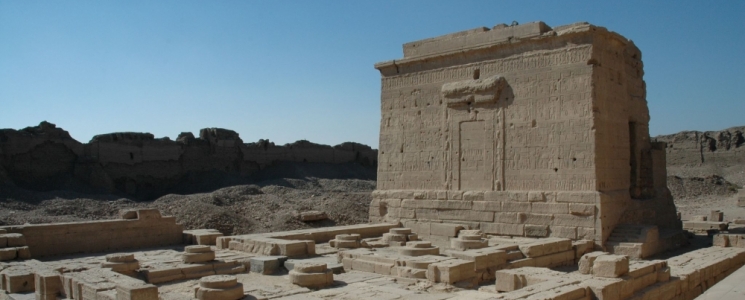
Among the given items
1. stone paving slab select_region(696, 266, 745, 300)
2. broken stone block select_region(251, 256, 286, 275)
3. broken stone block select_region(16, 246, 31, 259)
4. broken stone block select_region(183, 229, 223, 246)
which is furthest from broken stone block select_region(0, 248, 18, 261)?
stone paving slab select_region(696, 266, 745, 300)

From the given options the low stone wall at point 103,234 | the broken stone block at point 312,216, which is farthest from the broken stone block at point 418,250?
the broken stone block at point 312,216

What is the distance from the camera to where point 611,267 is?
7.97m

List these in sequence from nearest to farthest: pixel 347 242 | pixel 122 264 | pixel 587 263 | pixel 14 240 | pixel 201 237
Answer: pixel 587 263
pixel 122 264
pixel 14 240
pixel 347 242
pixel 201 237

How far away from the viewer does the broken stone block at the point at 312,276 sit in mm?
8719

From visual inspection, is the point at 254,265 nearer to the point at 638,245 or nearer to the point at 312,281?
the point at 312,281

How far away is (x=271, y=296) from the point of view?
8078 mm

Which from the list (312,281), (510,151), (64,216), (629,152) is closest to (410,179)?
(510,151)

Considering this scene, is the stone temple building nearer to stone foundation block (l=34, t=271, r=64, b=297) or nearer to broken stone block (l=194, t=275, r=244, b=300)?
broken stone block (l=194, t=275, r=244, b=300)

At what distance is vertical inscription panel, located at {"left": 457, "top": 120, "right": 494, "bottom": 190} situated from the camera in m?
13.4

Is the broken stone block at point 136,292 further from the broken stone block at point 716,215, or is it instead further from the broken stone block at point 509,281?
the broken stone block at point 716,215

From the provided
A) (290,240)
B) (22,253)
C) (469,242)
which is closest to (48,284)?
(22,253)

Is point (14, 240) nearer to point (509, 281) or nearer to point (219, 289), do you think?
point (219, 289)

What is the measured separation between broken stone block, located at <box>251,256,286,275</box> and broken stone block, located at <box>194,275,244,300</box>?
2.23 m

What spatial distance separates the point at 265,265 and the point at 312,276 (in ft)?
5.12
